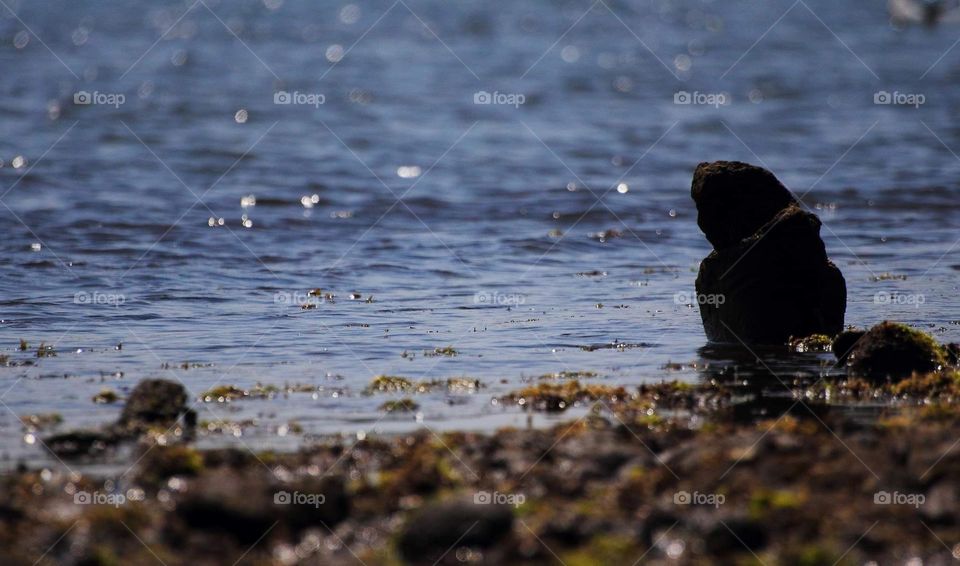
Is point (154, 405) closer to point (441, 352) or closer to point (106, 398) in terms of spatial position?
point (106, 398)

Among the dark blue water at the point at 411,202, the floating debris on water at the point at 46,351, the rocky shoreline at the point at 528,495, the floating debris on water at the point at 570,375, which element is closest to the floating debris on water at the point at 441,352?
the dark blue water at the point at 411,202

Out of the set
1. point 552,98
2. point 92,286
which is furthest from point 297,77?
point 92,286

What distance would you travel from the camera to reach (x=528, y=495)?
24.2 ft

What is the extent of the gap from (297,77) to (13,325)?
31.9m

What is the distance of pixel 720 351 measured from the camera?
11664mm

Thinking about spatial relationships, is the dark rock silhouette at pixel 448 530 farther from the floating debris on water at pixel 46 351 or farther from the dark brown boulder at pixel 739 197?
the dark brown boulder at pixel 739 197

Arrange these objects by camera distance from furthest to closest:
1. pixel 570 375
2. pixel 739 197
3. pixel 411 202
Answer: pixel 411 202
pixel 739 197
pixel 570 375

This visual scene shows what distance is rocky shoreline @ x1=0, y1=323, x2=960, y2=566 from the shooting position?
21.5ft

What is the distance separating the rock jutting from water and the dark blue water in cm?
66

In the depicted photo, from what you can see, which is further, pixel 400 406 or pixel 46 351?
pixel 46 351

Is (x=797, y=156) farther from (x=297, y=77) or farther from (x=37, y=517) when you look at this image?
(x=37, y=517)

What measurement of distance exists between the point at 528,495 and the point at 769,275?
5321 mm

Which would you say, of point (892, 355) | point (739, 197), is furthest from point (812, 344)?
point (739, 197)

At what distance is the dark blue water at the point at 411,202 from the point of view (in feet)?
38.0
